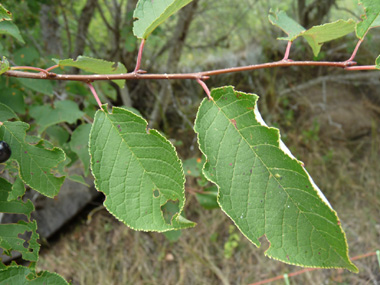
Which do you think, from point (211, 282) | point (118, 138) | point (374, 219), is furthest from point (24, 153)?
point (374, 219)

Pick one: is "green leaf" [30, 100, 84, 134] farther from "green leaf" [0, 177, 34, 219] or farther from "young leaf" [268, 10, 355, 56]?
"young leaf" [268, 10, 355, 56]

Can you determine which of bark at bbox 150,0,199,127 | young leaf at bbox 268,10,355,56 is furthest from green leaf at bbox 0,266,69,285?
bark at bbox 150,0,199,127

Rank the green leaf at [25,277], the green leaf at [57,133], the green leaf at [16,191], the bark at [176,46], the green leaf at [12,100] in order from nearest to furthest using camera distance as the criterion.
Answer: the green leaf at [25,277]
the green leaf at [16,191]
the green leaf at [12,100]
the green leaf at [57,133]
the bark at [176,46]

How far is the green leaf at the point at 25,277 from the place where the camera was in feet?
2.24

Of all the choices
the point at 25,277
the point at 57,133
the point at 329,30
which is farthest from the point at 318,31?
the point at 57,133

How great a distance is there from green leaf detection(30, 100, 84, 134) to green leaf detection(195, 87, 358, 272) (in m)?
0.83

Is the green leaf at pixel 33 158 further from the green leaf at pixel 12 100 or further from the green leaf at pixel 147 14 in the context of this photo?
the green leaf at pixel 12 100

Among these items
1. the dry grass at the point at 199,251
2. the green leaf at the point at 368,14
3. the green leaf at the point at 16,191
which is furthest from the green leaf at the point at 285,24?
the dry grass at the point at 199,251

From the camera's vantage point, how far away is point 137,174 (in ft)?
2.05

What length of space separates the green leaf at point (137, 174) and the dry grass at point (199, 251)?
2.54 metres

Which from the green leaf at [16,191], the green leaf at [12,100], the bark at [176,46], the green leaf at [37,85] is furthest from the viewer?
the bark at [176,46]

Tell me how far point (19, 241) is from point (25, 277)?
0.18m

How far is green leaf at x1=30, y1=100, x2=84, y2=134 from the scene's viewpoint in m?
1.29

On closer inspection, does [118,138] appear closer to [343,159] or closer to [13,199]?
[13,199]
